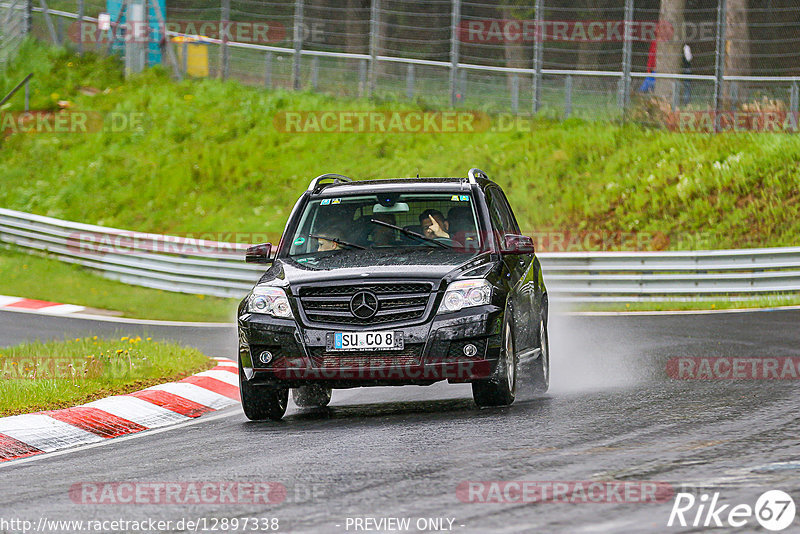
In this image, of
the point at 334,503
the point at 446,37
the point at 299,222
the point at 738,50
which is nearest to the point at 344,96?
the point at 446,37

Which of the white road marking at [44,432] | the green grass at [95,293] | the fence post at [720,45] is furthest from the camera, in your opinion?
the fence post at [720,45]

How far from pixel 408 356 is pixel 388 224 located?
61.0 inches

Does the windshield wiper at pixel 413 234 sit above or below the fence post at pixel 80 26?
below

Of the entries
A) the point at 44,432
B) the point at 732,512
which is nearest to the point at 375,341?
the point at 44,432

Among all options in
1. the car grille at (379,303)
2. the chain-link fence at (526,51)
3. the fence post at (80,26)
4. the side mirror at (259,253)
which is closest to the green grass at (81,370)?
the side mirror at (259,253)

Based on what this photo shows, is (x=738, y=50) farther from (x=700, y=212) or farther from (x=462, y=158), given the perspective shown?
(x=462, y=158)

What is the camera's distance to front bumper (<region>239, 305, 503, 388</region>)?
8.97 meters

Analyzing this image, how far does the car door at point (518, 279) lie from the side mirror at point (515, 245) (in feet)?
0.26

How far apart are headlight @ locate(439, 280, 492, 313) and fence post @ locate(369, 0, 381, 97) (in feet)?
67.8

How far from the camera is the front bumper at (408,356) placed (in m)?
8.97

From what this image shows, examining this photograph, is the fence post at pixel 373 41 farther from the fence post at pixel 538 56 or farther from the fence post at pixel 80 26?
the fence post at pixel 80 26

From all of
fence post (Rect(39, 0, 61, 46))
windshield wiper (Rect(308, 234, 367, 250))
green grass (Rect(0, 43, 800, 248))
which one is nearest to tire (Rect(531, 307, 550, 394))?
windshield wiper (Rect(308, 234, 367, 250))

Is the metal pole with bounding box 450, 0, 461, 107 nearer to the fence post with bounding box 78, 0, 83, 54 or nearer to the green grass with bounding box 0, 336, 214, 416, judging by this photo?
the fence post with bounding box 78, 0, 83, 54

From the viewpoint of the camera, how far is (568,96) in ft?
93.6
